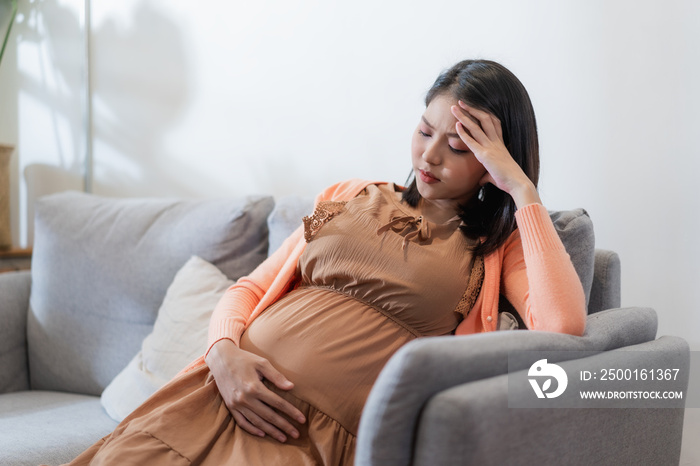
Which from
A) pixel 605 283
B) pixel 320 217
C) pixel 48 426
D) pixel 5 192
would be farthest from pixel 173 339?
pixel 5 192

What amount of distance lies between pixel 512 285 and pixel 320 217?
0.41 meters

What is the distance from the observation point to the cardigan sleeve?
1.05 metres

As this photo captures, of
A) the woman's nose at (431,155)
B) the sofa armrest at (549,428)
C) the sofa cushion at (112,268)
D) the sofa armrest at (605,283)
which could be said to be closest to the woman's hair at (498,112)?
the woman's nose at (431,155)

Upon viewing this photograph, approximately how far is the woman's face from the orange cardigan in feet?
0.49

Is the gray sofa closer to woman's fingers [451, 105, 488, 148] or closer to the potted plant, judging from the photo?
woman's fingers [451, 105, 488, 148]

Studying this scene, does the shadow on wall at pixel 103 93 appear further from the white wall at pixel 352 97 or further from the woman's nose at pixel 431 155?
the woman's nose at pixel 431 155

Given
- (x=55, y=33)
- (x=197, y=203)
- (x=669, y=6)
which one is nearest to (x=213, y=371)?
(x=197, y=203)

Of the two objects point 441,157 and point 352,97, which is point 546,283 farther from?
point 352,97

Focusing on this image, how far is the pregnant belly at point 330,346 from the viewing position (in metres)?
1.10

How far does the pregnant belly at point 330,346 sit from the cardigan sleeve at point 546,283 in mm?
234

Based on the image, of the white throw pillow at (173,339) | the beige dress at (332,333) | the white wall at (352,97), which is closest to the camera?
the beige dress at (332,333)

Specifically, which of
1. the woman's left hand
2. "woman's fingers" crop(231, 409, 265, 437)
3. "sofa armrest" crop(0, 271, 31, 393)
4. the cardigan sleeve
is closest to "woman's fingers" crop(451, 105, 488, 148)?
the woman's left hand

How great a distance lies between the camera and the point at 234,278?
1.77 metres

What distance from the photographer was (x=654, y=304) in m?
1.51
